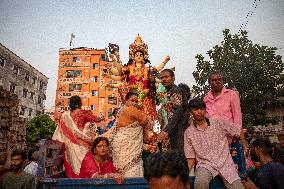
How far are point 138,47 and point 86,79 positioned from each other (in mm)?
38836

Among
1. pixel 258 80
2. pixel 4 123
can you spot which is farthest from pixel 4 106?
pixel 258 80

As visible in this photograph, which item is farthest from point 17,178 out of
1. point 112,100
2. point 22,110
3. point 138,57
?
point 112,100

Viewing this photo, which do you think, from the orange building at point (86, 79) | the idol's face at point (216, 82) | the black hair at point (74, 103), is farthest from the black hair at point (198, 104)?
the orange building at point (86, 79)

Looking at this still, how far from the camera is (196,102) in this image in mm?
3443

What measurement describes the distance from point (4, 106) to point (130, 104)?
52.9 feet

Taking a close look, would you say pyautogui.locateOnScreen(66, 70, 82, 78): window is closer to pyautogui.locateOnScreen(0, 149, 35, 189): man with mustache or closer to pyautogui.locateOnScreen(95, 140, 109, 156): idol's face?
pyautogui.locateOnScreen(0, 149, 35, 189): man with mustache

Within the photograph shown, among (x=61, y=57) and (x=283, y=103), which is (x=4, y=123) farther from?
(x=61, y=57)

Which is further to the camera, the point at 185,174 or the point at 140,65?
the point at 140,65

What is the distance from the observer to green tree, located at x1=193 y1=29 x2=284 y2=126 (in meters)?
23.3

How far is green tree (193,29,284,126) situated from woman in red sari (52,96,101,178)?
2033cm

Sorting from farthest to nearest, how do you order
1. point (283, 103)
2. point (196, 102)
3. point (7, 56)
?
point (7, 56) → point (283, 103) → point (196, 102)

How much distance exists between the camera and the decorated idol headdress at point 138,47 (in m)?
8.11

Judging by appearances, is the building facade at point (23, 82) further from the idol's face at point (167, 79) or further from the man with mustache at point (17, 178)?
the idol's face at point (167, 79)

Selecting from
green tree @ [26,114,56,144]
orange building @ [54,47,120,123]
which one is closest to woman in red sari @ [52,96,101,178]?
green tree @ [26,114,56,144]
